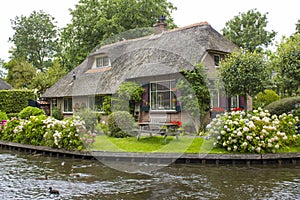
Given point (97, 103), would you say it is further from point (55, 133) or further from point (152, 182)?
point (152, 182)

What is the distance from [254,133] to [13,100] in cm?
2150

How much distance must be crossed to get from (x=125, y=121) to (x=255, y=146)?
574 centimetres

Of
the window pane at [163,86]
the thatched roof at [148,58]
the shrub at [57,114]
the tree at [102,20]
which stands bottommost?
the shrub at [57,114]

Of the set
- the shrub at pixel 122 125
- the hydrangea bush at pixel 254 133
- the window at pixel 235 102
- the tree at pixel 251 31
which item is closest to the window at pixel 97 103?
the shrub at pixel 122 125

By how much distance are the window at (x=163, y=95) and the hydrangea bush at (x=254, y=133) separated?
6.12 metres

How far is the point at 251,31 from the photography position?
38.5m

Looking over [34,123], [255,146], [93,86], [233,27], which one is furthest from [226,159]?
[233,27]

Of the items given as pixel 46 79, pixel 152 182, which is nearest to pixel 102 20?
pixel 46 79

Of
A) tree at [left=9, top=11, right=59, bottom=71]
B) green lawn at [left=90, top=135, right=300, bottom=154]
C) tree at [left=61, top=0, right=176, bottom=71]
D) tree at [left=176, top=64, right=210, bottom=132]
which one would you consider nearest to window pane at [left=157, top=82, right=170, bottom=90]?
tree at [left=176, top=64, right=210, bottom=132]

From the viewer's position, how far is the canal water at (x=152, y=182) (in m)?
7.05

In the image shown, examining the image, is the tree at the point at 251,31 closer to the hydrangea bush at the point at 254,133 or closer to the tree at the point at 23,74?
the tree at the point at 23,74

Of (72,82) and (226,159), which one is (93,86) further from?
(226,159)

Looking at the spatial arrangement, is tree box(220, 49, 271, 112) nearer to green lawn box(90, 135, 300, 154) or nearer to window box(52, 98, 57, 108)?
green lawn box(90, 135, 300, 154)

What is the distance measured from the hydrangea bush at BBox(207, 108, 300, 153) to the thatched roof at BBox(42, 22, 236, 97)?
643cm
